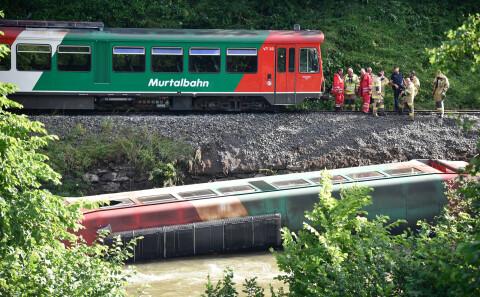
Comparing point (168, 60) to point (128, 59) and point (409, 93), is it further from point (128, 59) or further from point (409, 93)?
point (409, 93)

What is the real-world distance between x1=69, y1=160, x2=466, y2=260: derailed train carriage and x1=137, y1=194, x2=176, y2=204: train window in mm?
22

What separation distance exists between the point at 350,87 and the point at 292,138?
159 inches

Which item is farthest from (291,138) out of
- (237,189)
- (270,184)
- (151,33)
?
(151,33)

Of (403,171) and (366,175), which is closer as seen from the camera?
(366,175)

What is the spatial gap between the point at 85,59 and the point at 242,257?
9.46m

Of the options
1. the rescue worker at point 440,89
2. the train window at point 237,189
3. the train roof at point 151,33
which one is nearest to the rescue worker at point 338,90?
the train roof at point 151,33

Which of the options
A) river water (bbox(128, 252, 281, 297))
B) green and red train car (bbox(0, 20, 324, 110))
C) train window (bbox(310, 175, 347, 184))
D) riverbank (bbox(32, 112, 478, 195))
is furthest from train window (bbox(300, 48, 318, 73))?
river water (bbox(128, 252, 281, 297))

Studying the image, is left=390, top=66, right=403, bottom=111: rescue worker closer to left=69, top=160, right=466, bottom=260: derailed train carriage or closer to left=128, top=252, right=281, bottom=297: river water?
left=69, top=160, right=466, bottom=260: derailed train carriage

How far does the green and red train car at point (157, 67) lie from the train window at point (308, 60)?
0.10ft

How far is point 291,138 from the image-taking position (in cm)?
2345

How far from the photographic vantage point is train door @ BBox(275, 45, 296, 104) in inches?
1016

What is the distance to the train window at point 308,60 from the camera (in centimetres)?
2595

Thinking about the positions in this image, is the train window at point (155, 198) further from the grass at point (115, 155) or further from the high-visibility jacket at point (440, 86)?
the high-visibility jacket at point (440, 86)

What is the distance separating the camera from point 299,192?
19.0 meters
